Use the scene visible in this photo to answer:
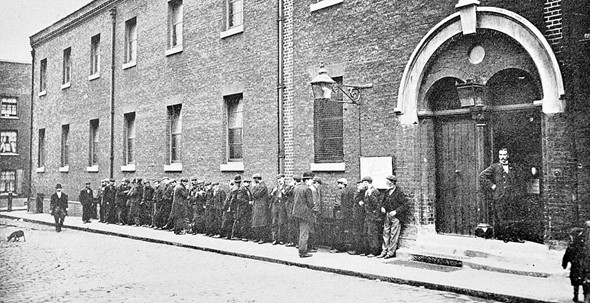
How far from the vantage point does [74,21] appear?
2569 centimetres

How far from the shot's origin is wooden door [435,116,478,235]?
445 inches

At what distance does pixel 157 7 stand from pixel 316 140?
9.28 metres

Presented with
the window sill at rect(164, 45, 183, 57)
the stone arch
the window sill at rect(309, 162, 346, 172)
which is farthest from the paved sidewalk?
the window sill at rect(164, 45, 183, 57)

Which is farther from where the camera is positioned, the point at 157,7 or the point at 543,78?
the point at 157,7

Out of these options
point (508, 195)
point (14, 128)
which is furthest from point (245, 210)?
point (14, 128)

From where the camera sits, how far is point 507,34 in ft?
33.9

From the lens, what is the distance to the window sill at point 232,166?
54.0 ft

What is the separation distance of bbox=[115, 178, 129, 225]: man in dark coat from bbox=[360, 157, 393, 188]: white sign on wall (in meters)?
10.9

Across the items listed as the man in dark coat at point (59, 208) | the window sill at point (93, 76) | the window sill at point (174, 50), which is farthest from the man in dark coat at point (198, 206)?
the window sill at point (93, 76)

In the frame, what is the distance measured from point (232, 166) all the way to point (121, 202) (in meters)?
5.97

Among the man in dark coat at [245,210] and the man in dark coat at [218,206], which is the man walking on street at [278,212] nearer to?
the man in dark coat at [245,210]

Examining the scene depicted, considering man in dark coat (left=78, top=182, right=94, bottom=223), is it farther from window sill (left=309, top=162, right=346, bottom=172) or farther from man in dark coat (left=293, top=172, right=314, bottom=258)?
man in dark coat (left=293, top=172, right=314, bottom=258)

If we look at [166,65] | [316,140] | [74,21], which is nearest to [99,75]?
[74,21]

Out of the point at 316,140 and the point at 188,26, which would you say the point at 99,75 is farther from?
the point at 316,140
